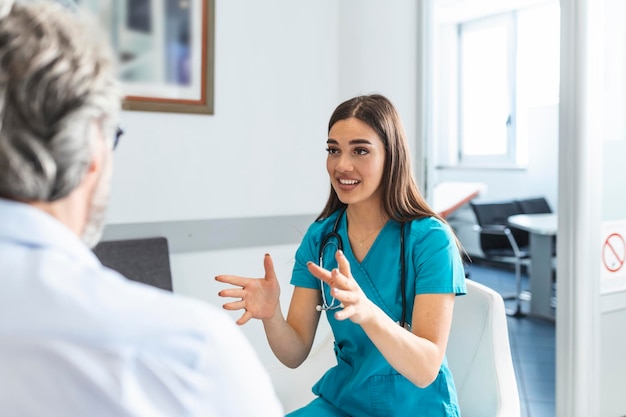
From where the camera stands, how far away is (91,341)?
501 millimetres

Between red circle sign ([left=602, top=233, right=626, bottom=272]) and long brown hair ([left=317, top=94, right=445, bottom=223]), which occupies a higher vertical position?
long brown hair ([left=317, top=94, right=445, bottom=223])

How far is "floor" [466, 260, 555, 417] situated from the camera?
2.77 m

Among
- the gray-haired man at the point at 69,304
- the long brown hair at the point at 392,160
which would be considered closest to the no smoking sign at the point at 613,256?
the long brown hair at the point at 392,160

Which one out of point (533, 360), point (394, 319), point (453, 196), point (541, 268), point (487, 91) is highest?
point (487, 91)

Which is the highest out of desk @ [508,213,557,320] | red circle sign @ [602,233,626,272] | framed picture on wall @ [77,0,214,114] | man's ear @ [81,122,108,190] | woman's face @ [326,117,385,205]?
framed picture on wall @ [77,0,214,114]

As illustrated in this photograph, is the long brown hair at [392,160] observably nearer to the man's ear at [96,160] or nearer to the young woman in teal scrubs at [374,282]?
the young woman in teal scrubs at [374,282]

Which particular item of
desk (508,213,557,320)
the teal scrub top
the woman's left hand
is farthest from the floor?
the woman's left hand

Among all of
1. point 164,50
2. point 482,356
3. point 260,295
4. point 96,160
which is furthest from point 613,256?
point 96,160

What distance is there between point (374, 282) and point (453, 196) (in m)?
4.18

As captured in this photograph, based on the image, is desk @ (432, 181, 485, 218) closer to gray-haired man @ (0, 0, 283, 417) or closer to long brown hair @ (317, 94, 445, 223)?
long brown hair @ (317, 94, 445, 223)

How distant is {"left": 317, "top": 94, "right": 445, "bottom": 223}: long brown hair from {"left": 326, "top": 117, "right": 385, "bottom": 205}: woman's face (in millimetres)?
15

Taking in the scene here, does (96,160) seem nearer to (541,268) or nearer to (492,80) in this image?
(541,268)

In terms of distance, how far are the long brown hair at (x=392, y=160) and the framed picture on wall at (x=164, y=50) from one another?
1044mm

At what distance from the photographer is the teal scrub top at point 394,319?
1257 mm
